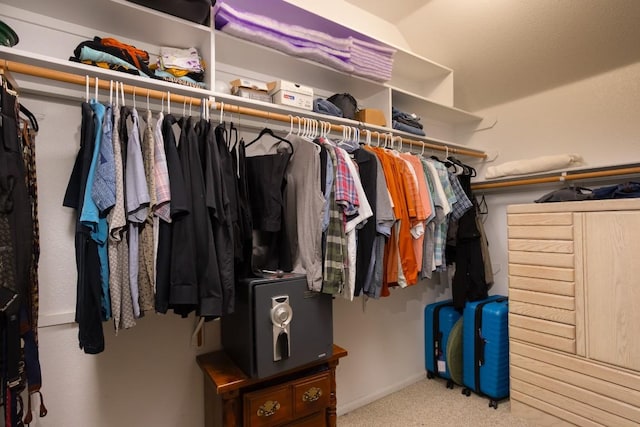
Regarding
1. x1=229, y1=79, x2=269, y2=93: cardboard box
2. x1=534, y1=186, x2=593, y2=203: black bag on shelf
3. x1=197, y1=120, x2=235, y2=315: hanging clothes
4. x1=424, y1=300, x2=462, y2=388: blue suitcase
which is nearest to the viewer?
x1=197, y1=120, x2=235, y2=315: hanging clothes

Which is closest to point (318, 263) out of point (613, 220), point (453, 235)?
point (453, 235)

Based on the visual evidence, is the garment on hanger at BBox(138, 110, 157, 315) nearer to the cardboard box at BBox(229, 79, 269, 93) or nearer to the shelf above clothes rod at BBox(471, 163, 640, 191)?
the cardboard box at BBox(229, 79, 269, 93)

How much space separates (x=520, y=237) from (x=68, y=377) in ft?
8.04

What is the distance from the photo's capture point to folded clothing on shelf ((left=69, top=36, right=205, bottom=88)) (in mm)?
1280

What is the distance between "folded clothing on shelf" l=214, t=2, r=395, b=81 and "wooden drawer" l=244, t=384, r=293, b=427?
162 cm

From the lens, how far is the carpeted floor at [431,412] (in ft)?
6.93

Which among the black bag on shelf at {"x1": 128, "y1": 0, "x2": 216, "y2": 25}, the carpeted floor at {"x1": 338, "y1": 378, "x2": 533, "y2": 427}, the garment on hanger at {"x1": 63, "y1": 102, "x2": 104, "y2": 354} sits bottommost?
the carpeted floor at {"x1": 338, "y1": 378, "x2": 533, "y2": 427}

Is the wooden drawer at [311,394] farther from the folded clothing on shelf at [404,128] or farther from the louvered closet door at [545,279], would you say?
the folded clothing on shelf at [404,128]

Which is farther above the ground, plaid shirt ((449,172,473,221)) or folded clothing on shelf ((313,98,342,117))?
folded clothing on shelf ((313,98,342,117))

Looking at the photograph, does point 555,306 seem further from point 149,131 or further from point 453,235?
point 149,131

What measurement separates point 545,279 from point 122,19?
98.8 inches

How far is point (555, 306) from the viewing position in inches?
73.8

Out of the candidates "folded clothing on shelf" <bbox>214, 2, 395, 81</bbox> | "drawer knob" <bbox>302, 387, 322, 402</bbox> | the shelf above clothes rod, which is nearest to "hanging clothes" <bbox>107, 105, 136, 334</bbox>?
"folded clothing on shelf" <bbox>214, 2, 395, 81</bbox>

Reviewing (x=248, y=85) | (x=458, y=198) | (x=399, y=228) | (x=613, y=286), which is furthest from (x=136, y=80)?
Result: (x=613, y=286)
